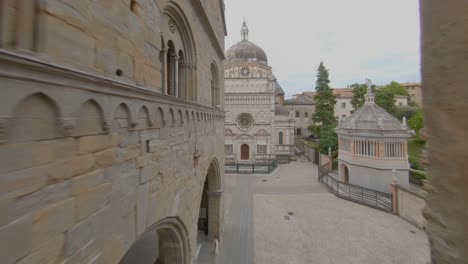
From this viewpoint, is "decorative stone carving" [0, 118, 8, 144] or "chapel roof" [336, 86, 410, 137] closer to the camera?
"decorative stone carving" [0, 118, 8, 144]

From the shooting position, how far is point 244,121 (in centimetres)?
3303

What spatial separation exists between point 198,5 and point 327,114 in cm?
3151

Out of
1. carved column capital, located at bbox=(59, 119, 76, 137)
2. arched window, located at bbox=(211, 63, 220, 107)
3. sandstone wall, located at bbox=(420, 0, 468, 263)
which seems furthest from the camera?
arched window, located at bbox=(211, 63, 220, 107)

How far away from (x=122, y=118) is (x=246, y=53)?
34929mm

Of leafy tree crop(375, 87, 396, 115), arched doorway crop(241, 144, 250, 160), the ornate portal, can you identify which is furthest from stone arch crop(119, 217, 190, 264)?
leafy tree crop(375, 87, 396, 115)

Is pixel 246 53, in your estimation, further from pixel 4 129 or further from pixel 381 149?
pixel 4 129

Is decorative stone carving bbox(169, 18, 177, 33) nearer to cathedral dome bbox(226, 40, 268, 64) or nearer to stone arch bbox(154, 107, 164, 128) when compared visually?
stone arch bbox(154, 107, 164, 128)

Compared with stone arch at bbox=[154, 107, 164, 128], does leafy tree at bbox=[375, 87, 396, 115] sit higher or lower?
higher

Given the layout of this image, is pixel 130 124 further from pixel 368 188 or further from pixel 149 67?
pixel 368 188

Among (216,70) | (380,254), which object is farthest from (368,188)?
(216,70)

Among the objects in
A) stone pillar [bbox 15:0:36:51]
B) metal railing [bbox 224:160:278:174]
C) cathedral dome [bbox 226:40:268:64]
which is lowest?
metal railing [bbox 224:160:278:174]

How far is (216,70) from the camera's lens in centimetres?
893

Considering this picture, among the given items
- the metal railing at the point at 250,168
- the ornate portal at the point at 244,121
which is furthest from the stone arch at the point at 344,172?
the ornate portal at the point at 244,121

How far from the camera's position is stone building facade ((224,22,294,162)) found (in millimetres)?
31909
